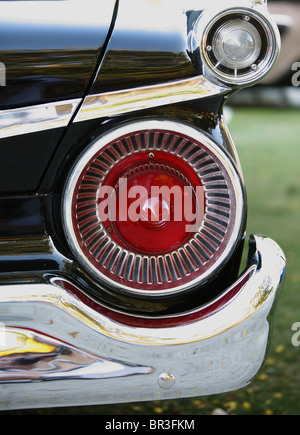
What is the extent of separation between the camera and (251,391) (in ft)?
7.88

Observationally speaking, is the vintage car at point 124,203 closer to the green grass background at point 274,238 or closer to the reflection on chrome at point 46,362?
the reflection on chrome at point 46,362

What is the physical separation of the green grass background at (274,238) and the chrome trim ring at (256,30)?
0.68 m

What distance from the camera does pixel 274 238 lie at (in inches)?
164

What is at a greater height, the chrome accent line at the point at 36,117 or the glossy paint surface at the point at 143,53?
the glossy paint surface at the point at 143,53

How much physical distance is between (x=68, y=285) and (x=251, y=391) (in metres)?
1.31

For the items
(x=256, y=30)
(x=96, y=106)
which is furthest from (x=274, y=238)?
(x=96, y=106)

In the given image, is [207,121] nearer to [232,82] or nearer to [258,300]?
[232,82]

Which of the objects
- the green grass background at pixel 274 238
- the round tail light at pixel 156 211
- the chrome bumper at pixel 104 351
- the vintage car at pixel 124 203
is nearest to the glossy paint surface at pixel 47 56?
the vintage car at pixel 124 203

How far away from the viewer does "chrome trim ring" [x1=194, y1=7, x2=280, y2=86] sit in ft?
4.60

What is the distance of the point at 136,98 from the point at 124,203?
0.90 ft

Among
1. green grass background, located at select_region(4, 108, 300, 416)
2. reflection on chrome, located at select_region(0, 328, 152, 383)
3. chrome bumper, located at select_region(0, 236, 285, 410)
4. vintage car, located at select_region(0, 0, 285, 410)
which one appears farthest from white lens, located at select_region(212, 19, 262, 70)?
reflection on chrome, located at select_region(0, 328, 152, 383)

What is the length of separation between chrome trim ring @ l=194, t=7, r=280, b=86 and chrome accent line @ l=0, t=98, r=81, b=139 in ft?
1.17

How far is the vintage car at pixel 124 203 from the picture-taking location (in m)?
1.37

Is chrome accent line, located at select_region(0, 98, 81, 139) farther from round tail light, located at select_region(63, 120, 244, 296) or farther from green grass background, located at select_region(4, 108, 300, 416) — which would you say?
A: green grass background, located at select_region(4, 108, 300, 416)
